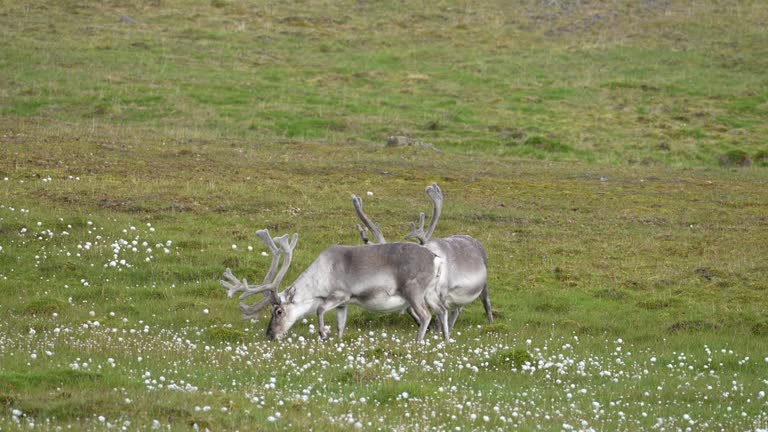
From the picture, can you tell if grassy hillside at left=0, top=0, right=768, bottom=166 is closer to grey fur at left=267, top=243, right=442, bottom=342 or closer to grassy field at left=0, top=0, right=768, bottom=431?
grassy field at left=0, top=0, right=768, bottom=431

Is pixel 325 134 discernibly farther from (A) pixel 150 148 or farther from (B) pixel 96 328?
(B) pixel 96 328

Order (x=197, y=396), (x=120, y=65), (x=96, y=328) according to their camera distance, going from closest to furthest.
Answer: (x=197, y=396) → (x=96, y=328) → (x=120, y=65)

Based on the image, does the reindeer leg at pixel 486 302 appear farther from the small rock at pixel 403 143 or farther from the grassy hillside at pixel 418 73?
the grassy hillside at pixel 418 73

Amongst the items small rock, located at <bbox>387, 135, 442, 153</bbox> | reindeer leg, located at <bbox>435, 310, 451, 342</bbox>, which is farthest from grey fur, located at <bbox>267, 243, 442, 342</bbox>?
small rock, located at <bbox>387, 135, 442, 153</bbox>

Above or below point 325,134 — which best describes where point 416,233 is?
above

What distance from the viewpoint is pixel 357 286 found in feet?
58.1

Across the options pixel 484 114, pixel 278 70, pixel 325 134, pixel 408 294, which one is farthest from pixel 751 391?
pixel 278 70

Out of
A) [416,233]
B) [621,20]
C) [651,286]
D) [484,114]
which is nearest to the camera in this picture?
[416,233]

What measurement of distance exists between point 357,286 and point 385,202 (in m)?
12.5

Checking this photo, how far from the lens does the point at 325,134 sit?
4478 cm

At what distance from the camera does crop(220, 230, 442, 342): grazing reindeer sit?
17.5m

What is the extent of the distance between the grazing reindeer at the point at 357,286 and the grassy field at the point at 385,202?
57cm

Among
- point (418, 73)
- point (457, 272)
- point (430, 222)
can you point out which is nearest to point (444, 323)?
point (457, 272)

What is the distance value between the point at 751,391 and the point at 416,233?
700cm
